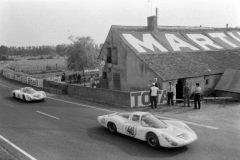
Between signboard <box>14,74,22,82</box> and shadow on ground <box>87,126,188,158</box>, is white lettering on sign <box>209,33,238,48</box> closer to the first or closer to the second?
shadow on ground <box>87,126,188,158</box>

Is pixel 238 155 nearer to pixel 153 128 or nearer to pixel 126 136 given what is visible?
pixel 153 128

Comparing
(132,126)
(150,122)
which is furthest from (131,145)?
(150,122)

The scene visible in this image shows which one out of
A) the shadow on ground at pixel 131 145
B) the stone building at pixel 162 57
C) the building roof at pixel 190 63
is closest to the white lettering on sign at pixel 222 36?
the stone building at pixel 162 57

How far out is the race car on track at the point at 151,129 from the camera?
10.4 m

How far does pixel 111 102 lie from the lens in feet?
69.2

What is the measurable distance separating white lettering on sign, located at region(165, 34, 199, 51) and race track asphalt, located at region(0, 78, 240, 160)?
14.5 metres

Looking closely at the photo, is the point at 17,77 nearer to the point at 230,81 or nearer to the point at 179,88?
the point at 179,88

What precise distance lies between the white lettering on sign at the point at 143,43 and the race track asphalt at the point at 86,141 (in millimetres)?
10610

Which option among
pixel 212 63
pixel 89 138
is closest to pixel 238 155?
pixel 89 138

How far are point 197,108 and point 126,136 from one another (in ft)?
26.0

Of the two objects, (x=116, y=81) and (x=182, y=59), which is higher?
(x=182, y=59)

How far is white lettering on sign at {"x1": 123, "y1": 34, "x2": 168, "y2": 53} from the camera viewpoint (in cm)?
2602

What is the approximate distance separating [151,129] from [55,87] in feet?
65.5

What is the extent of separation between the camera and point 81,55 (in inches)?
2078
